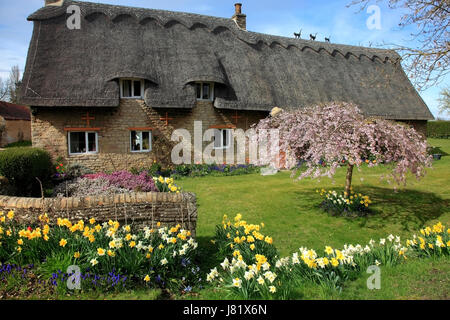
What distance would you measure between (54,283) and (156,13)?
1650 cm

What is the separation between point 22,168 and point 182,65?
28.5 ft

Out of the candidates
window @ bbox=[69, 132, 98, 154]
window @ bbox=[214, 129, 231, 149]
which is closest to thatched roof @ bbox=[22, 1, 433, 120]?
window @ bbox=[214, 129, 231, 149]

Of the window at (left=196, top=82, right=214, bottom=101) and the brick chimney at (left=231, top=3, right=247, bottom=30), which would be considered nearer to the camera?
the window at (left=196, top=82, right=214, bottom=101)

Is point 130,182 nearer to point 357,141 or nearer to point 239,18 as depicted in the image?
point 357,141

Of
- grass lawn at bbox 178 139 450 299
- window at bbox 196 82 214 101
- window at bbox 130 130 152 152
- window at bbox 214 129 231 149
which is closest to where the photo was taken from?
grass lawn at bbox 178 139 450 299

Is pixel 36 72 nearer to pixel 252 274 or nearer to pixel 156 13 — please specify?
pixel 156 13

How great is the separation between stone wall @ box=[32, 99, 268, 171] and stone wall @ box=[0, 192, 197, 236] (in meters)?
8.78

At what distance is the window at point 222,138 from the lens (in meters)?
16.1

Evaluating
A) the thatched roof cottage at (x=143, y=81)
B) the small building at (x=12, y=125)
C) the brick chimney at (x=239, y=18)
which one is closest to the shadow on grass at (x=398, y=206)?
the thatched roof cottage at (x=143, y=81)

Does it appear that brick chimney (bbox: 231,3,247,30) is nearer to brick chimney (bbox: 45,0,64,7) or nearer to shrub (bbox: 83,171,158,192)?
brick chimney (bbox: 45,0,64,7)

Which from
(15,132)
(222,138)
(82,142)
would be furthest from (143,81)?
(15,132)

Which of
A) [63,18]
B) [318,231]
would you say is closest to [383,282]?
[318,231]

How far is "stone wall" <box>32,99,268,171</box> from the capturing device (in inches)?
525

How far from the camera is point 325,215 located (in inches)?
341
